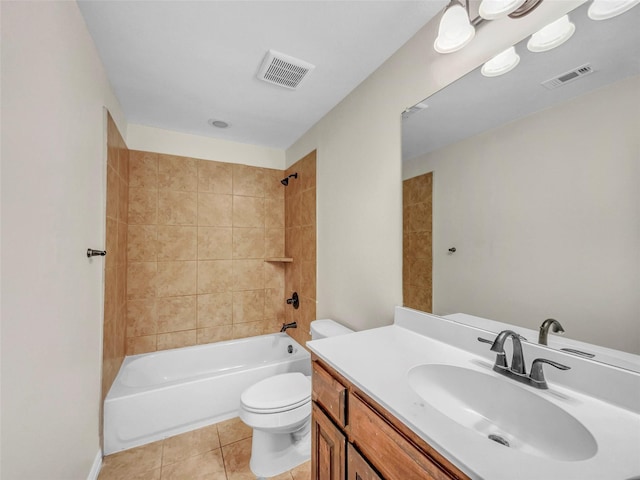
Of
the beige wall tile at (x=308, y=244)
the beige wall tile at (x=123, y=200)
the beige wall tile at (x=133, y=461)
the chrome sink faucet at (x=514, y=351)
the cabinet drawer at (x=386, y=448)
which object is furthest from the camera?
the beige wall tile at (x=308, y=244)

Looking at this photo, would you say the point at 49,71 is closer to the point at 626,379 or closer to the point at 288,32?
the point at 288,32

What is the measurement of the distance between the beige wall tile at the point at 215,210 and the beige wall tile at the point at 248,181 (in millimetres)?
149

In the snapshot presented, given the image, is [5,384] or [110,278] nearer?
[5,384]

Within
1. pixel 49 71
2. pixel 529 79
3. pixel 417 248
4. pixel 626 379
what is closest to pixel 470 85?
pixel 529 79

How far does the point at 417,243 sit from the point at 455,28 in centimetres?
92

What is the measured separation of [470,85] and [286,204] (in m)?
2.17

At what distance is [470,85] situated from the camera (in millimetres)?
1147

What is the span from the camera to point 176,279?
2.57 m

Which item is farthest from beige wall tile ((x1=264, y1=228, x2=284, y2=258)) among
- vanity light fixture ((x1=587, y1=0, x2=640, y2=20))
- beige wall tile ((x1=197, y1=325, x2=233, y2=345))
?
vanity light fixture ((x1=587, y1=0, x2=640, y2=20))

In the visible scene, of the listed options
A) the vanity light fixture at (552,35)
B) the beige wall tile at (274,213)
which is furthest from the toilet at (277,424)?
the vanity light fixture at (552,35)

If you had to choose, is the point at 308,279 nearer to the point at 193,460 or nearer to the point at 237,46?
the point at 193,460

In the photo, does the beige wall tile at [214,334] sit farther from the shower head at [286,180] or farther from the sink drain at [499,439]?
the sink drain at [499,439]

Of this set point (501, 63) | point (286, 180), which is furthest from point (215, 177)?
point (501, 63)

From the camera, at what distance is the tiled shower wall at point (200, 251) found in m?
2.46
